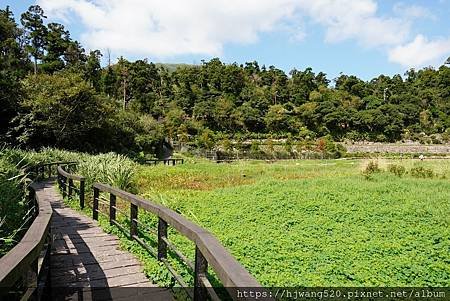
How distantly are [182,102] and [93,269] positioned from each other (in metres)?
52.5

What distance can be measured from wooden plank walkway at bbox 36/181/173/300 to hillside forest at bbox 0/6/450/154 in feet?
63.9

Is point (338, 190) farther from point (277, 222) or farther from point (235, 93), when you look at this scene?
point (235, 93)

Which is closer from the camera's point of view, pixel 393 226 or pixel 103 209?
pixel 393 226

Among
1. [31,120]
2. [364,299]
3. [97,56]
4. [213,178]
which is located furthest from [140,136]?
[364,299]

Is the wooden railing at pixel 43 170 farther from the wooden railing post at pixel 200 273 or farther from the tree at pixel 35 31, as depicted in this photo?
the tree at pixel 35 31

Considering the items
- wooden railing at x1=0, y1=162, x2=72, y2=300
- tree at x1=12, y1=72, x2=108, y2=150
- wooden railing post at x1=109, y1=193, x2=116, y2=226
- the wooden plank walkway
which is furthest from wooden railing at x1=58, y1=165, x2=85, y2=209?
tree at x1=12, y1=72, x2=108, y2=150

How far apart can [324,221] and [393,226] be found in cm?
113

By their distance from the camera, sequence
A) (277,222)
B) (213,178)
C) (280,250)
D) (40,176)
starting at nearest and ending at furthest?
(280,250) → (277,222) → (40,176) → (213,178)

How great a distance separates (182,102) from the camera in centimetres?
5553

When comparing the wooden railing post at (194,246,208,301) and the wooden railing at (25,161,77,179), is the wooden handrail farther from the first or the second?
the wooden railing at (25,161,77,179)

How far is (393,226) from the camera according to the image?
6.07 metres

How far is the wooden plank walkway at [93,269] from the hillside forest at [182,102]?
1948 cm

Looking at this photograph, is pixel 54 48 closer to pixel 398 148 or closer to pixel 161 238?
pixel 161 238

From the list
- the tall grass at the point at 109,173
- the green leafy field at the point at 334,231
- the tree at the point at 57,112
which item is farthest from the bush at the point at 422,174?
the tree at the point at 57,112
